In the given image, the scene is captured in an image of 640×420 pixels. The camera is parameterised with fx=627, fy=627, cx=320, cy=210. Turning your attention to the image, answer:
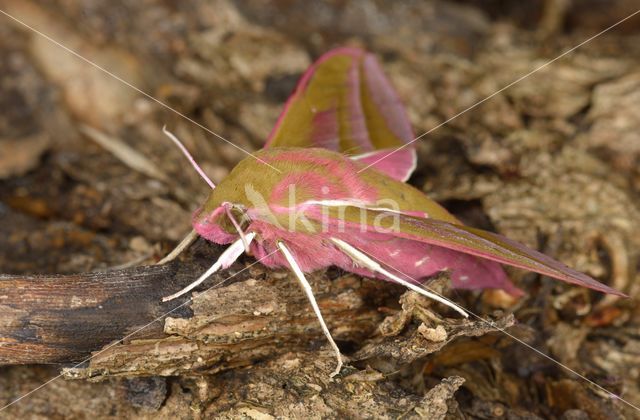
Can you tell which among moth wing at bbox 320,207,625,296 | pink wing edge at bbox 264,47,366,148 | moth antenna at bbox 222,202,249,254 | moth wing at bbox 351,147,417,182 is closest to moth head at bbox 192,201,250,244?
moth antenna at bbox 222,202,249,254

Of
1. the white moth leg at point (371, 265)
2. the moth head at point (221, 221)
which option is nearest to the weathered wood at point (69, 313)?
the moth head at point (221, 221)

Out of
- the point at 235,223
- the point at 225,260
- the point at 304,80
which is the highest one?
the point at 304,80

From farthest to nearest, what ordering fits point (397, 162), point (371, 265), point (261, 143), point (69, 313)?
1. point (261, 143)
2. point (397, 162)
3. point (371, 265)
4. point (69, 313)

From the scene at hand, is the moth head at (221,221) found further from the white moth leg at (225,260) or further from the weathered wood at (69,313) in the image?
the weathered wood at (69,313)

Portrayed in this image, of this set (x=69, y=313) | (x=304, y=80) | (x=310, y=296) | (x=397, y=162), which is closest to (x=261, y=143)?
(x=304, y=80)

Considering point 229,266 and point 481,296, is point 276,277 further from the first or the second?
point 481,296

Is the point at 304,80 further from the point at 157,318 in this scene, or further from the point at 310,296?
the point at 157,318

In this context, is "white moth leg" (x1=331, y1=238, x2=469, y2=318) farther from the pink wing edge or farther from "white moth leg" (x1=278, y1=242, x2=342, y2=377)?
the pink wing edge

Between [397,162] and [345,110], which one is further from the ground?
[345,110]
